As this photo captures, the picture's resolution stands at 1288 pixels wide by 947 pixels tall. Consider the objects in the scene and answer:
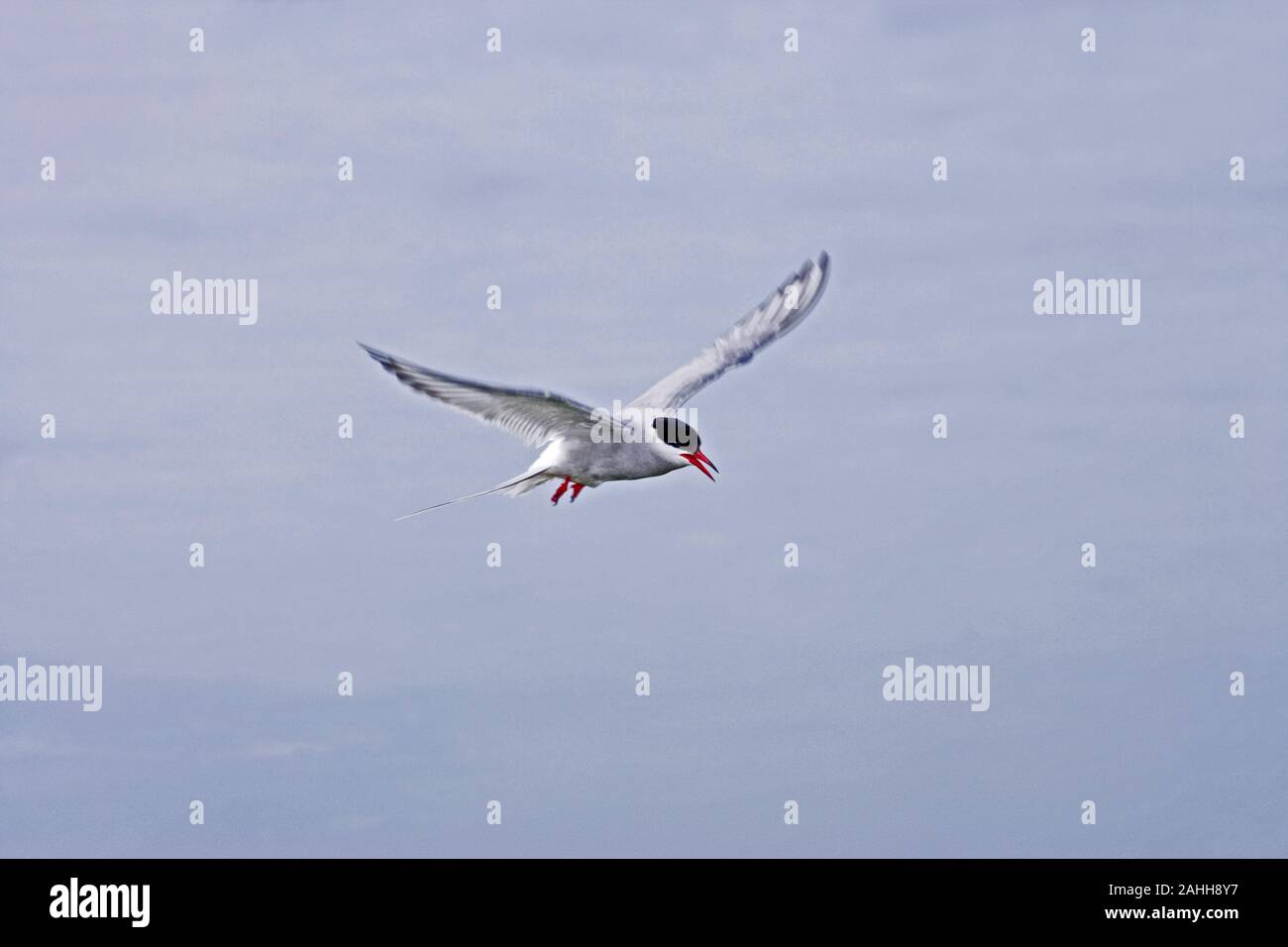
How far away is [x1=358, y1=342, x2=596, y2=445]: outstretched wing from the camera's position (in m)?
14.6

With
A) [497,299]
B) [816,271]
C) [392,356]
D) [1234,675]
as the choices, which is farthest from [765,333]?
[1234,675]

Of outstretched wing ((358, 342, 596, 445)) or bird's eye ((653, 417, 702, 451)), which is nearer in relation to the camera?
outstretched wing ((358, 342, 596, 445))

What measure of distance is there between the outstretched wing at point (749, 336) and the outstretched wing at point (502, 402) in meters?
3.20

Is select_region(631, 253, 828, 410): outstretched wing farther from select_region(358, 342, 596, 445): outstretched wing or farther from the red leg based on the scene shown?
select_region(358, 342, 596, 445): outstretched wing

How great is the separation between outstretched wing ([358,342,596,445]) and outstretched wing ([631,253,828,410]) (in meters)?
3.20

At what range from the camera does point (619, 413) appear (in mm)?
18750

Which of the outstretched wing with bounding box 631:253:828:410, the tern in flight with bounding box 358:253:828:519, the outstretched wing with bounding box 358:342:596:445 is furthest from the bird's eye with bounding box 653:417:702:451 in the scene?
the outstretched wing with bounding box 631:253:828:410

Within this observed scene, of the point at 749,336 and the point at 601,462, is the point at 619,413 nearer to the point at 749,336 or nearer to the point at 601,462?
the point at 601,462

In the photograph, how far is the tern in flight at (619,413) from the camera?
15.3m

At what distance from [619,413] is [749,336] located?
2813 mm

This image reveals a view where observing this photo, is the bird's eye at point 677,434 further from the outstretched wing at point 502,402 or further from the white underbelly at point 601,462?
the outstretched wing at point 502,402

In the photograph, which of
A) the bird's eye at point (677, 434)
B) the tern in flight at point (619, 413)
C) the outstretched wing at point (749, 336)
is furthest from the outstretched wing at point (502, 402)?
the outstretched wing at point (749, 336)

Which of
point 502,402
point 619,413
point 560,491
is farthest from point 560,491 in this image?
point 502,402
